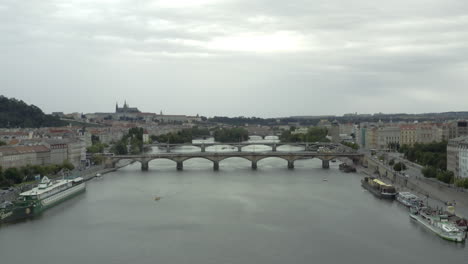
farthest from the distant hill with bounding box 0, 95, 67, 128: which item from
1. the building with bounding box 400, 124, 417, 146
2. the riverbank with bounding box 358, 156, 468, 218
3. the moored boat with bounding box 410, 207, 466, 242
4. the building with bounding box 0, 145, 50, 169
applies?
the moored boat with bounding box 410, 207, 466, 242

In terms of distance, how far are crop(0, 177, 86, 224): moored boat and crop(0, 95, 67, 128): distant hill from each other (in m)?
33.9

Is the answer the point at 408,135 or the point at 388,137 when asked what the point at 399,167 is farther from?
the point at 388,137

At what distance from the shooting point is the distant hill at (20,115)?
5475cm

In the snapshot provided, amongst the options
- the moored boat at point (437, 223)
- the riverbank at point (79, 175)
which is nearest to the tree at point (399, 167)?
the moored boat at point (437, 223)

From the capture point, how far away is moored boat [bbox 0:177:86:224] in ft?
59.2

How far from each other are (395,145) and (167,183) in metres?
20.6

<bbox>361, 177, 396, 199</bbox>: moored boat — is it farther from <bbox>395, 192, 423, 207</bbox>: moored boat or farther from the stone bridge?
the stone bridge

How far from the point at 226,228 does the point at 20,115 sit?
45799mm

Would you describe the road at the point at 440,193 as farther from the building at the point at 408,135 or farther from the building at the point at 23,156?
the building at the point at 408,135

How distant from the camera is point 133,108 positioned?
127m

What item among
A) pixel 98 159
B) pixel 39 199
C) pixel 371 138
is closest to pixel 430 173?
pixel 39 199

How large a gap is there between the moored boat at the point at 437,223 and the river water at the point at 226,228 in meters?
0.23

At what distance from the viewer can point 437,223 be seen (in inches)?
605

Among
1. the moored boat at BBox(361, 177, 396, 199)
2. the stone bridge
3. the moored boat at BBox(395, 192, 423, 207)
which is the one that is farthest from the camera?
the stone bridge
